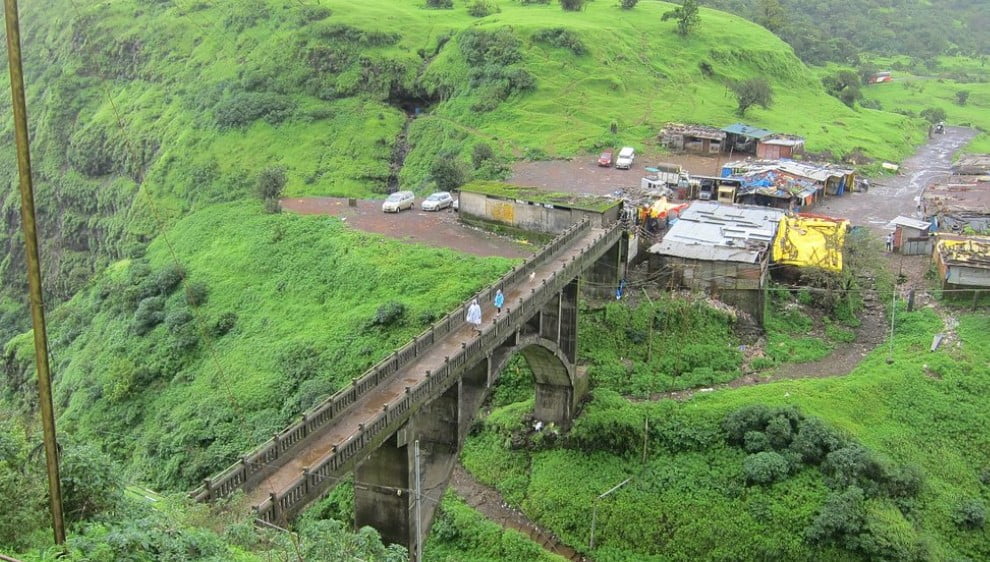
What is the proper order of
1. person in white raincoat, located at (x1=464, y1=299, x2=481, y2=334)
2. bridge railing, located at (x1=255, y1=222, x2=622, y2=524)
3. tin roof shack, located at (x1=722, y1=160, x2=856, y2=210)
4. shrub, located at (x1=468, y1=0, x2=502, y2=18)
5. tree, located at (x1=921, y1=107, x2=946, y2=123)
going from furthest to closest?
tree, located at (x1=921, y1=107, x2=946, y2=123)
shrub, located at (x1=468, y1=0, x2=502, y2=18)
tin roof shack, located at (x1=722, y1=160, x2=856, y2=210)
person in white raincoat, located at (x1=464, y1=299, x2=481, y2=334)
bridge railing, located at (x1=255, y1=222, x2=622, y2=524)

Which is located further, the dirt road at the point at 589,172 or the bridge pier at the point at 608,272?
the dirt road at the point at 589,172

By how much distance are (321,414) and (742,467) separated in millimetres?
19676

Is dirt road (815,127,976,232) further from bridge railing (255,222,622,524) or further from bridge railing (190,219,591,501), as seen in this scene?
bridge railing (190,219,591,501)

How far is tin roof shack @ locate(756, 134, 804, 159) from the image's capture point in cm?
7131

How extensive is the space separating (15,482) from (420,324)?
29.9 metres

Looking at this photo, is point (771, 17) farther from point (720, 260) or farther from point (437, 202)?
point (720, 260)

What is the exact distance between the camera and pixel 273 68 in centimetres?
8519

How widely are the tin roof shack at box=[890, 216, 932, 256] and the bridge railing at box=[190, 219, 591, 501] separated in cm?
2928

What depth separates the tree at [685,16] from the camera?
319 ft

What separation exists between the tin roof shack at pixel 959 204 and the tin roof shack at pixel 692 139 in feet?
56.7

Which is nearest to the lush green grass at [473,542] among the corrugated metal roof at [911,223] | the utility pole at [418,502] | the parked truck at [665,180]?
the utility pole at [418,502]

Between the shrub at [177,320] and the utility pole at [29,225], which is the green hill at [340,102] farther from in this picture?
the utility pole at [29,225]

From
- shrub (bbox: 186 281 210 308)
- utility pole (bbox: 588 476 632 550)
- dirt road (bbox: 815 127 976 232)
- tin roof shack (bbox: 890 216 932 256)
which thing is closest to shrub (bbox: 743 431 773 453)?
utility pole (bbox: 588 476 632 550)

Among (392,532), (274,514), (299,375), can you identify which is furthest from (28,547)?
(299,375)
